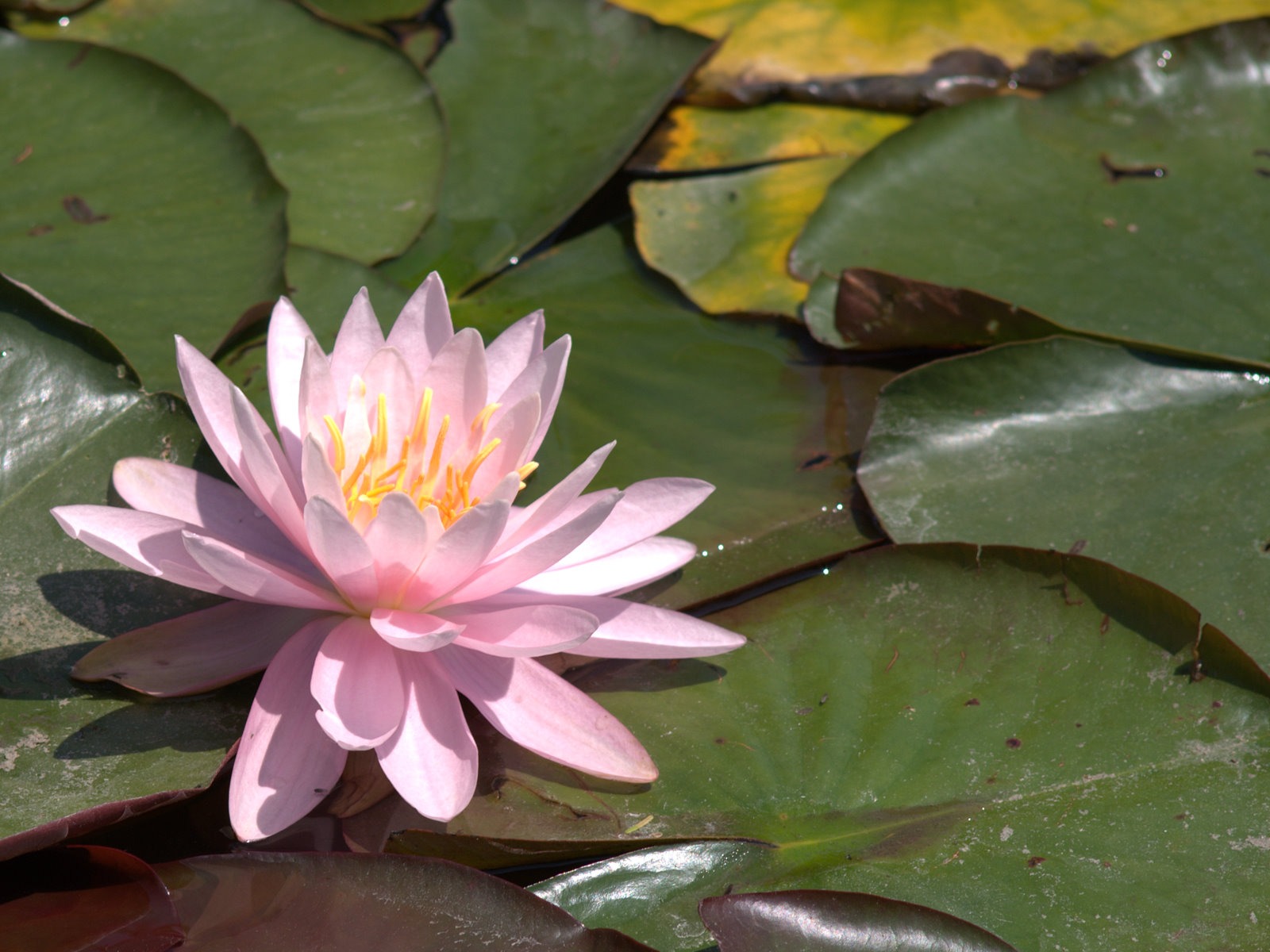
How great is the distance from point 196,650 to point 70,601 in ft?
0.76

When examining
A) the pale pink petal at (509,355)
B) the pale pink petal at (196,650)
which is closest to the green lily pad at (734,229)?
the pale pink petal at (509,355)

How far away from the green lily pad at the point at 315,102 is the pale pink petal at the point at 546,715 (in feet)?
4.21

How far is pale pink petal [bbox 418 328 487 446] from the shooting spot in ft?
5.38

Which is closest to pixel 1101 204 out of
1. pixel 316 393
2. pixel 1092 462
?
pixel 1092 462

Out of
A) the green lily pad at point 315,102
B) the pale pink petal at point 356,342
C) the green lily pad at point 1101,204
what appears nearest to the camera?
the pale pink petal at point 356,342

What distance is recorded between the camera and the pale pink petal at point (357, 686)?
53.2 inches

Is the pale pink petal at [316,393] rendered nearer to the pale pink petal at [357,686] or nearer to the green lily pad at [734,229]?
the pale pink petal at [357,686]

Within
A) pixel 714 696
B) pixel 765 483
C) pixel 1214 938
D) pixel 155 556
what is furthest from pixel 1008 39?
pixel 155 556

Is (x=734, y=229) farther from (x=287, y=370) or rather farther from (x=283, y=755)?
(x=283, y=755)

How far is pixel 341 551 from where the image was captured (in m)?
1.39

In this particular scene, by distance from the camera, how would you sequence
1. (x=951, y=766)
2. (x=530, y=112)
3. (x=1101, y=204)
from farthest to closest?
(x=530, y=112), (x=1101, y=204), (x=951, y=766)

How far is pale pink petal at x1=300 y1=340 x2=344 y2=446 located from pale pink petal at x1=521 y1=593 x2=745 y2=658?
1.45 ft

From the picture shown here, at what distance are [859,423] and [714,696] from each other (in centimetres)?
87

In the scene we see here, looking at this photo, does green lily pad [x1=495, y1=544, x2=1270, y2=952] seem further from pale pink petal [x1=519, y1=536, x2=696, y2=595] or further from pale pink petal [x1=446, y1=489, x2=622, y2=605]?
pale pink petal [x1=446, y1=489, x2=622, y2=605]
